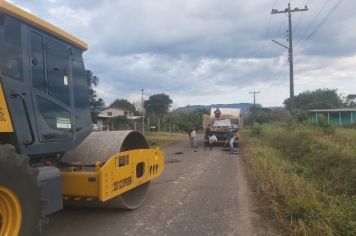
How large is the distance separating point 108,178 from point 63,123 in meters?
1.05

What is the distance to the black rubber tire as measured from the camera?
489 centimetres

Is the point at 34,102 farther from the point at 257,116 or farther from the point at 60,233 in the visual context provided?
the point at 257,116

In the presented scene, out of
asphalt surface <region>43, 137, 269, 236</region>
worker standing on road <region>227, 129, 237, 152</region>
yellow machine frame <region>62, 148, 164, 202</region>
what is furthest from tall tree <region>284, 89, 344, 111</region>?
yellow machine frame <region>62, 148, 164, 202</region>

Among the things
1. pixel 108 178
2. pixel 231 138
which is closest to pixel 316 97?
pixel 231 138

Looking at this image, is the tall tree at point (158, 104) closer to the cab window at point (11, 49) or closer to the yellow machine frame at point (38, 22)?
the yellow machine frame at point (38, 22)

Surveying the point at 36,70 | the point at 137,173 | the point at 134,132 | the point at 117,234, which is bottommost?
the point at 117,234

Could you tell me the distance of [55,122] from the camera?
6883 mm

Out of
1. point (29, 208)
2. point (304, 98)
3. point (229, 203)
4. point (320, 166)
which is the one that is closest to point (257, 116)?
point (304, 98)

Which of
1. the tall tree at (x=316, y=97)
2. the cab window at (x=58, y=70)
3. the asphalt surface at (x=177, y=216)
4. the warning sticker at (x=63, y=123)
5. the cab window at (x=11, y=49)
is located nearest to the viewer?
the cab window at (x=11, y=49)

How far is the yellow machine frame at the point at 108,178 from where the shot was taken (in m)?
6.87

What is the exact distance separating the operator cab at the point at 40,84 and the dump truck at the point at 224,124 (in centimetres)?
2114

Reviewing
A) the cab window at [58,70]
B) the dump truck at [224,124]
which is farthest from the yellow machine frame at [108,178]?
the dump truck at [224,124]

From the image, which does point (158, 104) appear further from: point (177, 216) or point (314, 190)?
point (177, 216)

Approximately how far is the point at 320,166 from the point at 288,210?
6167 millimetres
